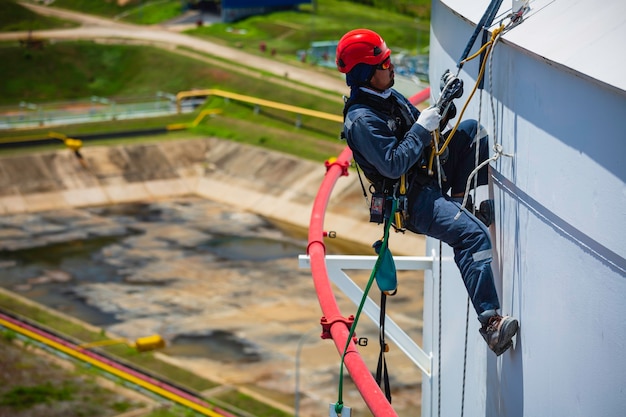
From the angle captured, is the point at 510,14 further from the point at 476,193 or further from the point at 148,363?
the point at 148,363

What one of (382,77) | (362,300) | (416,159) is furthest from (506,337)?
(382,77)

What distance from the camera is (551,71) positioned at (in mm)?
6211

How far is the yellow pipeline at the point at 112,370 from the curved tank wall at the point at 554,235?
1623 cm

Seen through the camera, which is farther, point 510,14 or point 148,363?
point 148,363

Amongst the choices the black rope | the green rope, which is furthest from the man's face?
the green rope

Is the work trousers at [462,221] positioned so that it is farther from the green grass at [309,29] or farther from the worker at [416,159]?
the green grass at [309,29]

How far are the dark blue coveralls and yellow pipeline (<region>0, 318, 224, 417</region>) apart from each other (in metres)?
16.5

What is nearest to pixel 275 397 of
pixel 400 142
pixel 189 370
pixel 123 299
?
pixel 189 370

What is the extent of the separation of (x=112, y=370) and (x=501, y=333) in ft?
66.6

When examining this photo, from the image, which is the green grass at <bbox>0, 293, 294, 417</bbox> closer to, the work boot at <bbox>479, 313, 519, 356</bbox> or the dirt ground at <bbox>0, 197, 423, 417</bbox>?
the dirt ground at <bbox>0, 197, 423, 417</bbox>

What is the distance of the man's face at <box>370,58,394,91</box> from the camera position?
311 inches

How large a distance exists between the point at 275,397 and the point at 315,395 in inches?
36.7

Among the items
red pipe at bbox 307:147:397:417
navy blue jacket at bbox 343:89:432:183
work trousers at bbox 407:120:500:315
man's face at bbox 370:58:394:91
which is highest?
man's face at bbox 370:58:394:91

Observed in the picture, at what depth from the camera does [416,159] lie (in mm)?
7504
